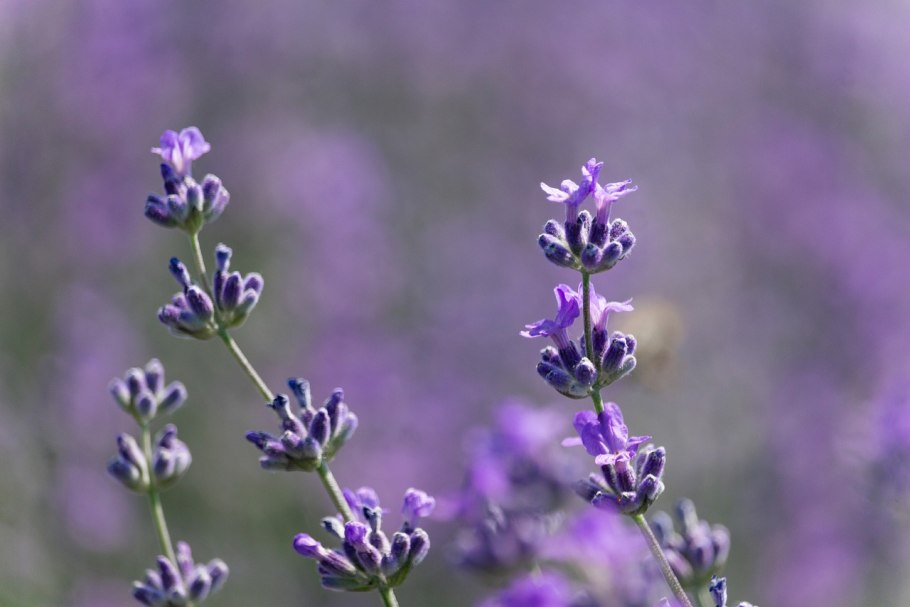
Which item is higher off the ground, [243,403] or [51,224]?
[51,224]

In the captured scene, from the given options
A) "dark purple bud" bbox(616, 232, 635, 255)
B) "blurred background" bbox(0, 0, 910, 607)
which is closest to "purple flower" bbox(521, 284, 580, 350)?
"dark purple bud" bbox(616, 232, 635, 255)

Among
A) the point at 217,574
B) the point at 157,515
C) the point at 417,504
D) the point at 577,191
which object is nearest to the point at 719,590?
the point at 417,504

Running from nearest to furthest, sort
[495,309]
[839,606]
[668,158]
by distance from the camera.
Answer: [839,606] → [495,309] → [668,158]

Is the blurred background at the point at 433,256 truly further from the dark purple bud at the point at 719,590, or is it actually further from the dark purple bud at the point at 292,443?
the dark purple bud at the point at 292,443

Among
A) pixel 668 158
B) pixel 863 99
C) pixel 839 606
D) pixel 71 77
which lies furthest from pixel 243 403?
pixel 863 99

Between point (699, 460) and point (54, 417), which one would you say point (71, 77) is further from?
point (699, 460)

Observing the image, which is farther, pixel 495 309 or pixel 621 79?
pixel 621 79

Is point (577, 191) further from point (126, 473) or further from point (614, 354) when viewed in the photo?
point (126, 473)
